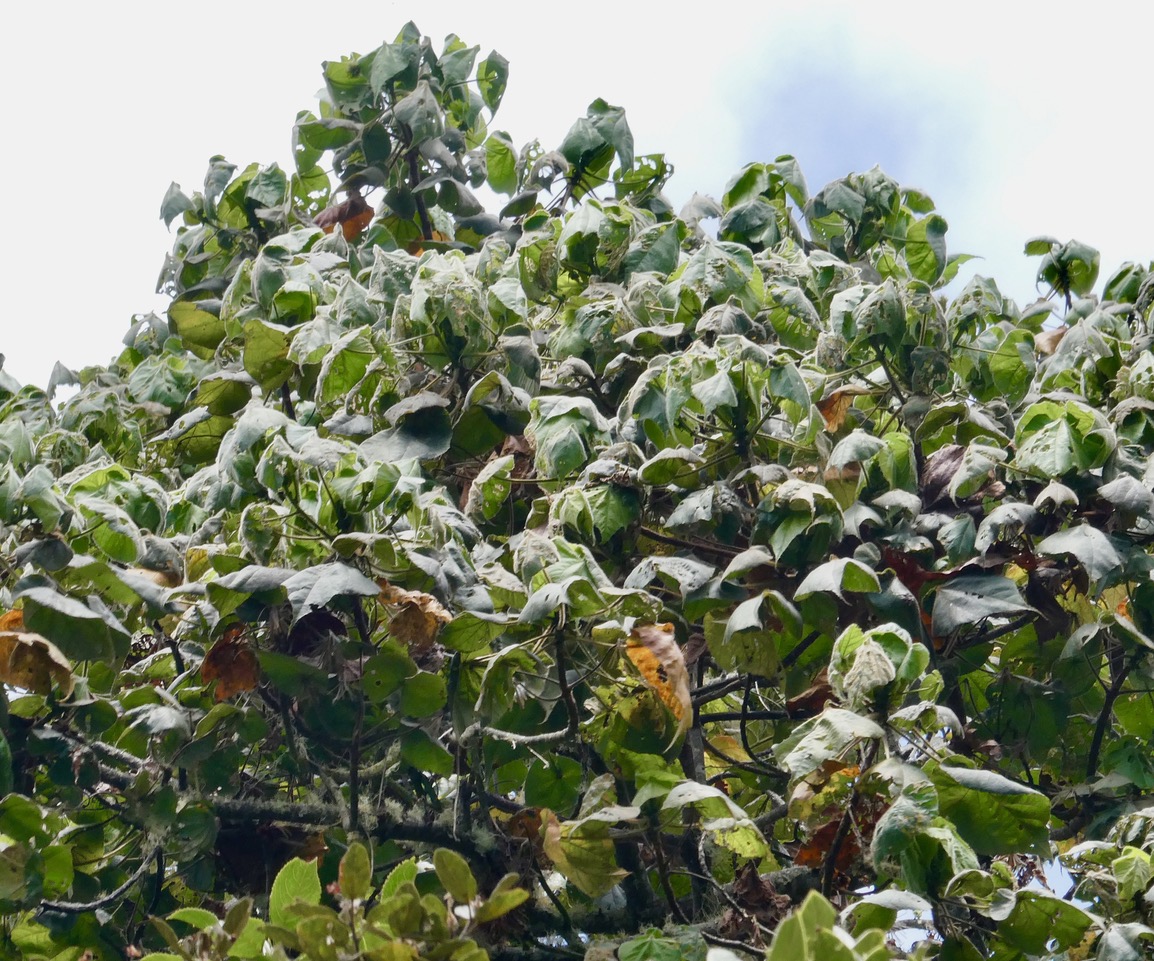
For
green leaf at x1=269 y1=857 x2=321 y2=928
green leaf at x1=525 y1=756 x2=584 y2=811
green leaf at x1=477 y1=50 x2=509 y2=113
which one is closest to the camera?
green leaf at x1=269 y1=857 x2=321 y2=928

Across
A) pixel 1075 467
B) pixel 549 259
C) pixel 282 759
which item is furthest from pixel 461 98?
pixel 1075 467

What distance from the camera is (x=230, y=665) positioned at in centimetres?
265

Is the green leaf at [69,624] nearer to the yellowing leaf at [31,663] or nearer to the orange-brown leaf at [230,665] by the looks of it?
the yellowing leaf at [31,663]

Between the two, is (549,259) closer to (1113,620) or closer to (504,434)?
(504,434)

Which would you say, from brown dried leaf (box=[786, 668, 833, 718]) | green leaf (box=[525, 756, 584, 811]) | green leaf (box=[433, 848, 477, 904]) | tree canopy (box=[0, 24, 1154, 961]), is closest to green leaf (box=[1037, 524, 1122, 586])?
tree canopy (box=[0, 24, 1154, 961])

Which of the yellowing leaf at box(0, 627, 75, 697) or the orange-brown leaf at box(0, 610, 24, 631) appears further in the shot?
the orange-brown leaf at box(0, 610, 24, 631)

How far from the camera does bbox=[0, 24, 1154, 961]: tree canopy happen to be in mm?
2264

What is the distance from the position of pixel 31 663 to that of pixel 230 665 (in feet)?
1.16

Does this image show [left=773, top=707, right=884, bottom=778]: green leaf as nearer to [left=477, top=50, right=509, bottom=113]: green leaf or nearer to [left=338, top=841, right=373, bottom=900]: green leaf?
[left=338, top=841, right=373, bottom=900]: green leaf

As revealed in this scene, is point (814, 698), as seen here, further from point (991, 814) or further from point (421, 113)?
point (421, 113)

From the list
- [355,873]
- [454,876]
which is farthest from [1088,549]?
[355,873]

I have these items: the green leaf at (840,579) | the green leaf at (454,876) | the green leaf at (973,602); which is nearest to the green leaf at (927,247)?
the green leaf at (973,602)

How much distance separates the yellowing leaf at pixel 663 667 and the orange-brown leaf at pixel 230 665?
0.79 meters

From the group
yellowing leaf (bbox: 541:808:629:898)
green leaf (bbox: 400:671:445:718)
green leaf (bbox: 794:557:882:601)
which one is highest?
green leaf (bbox: 794:557:882:601)
